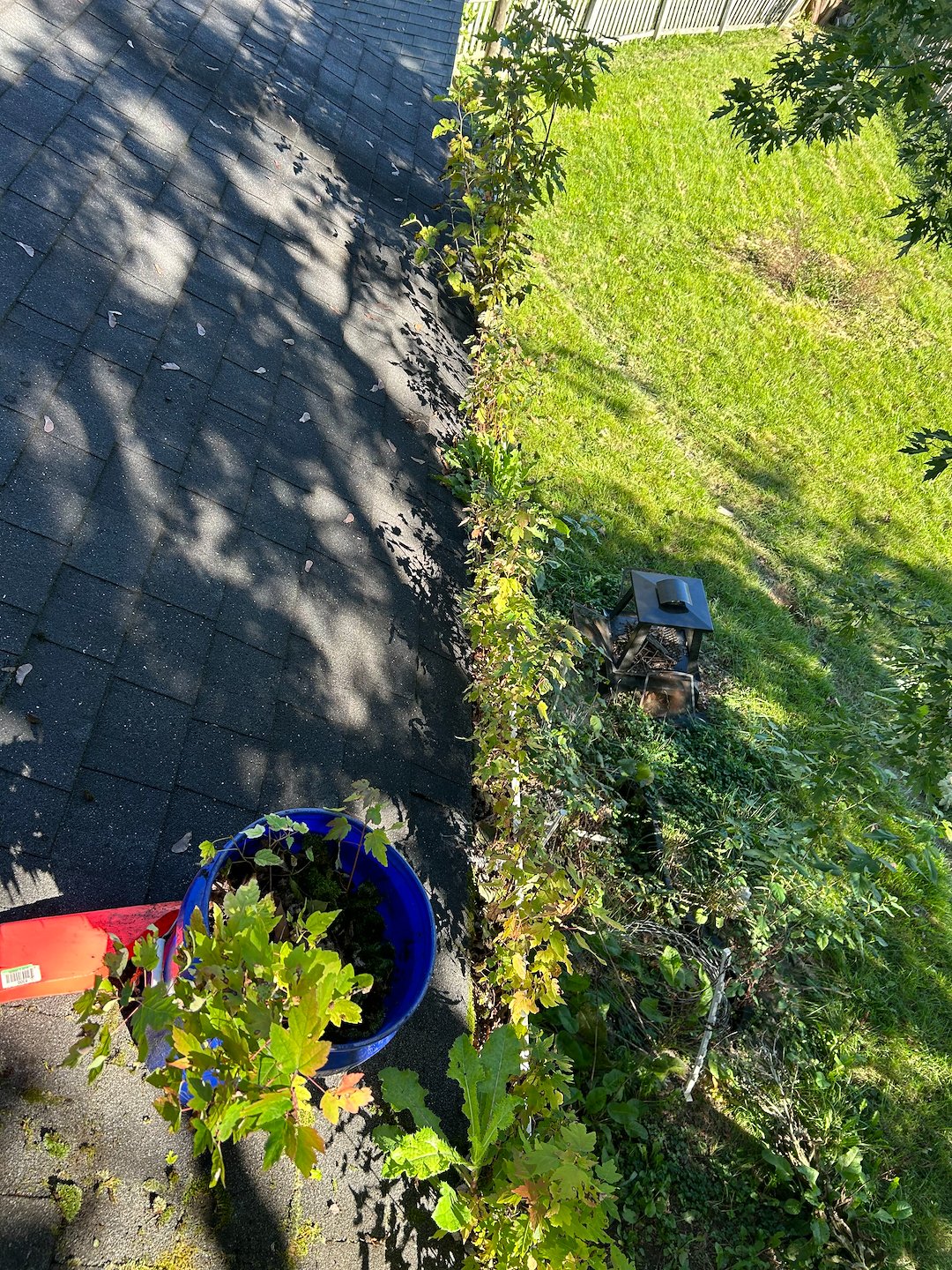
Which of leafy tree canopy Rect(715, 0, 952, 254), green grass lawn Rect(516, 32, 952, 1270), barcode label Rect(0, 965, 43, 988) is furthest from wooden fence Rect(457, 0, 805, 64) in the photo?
barcode label Rect(0, 965, 43, 988)

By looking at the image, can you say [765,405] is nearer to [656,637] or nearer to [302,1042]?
[656,637]

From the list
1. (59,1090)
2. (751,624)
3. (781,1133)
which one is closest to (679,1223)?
(781,1133)

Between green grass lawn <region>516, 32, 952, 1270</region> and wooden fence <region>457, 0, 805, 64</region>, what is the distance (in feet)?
1.57

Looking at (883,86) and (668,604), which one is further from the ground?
(883,86)

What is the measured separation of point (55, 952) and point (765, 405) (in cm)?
962

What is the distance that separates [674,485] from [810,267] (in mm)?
5920

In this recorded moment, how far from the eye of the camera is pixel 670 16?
14.6m

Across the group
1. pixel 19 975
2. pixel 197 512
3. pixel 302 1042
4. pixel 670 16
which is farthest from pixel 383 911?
pixel 670 16

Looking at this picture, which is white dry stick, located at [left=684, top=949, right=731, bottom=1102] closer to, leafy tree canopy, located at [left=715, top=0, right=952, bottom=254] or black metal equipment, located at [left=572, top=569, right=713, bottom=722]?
black metal equipment, located at [left=572, top=569, right=713, bottom=722]

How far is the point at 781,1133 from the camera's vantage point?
446 centimetres

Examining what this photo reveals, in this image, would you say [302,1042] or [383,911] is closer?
[302,1042]

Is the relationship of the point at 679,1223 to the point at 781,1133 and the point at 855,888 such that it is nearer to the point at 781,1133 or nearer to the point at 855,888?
the point at 781,1133

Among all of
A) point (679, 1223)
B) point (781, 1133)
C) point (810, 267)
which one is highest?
point (810, 267)

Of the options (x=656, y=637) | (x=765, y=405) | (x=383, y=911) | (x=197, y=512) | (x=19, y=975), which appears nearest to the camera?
(x=19, y=975)
